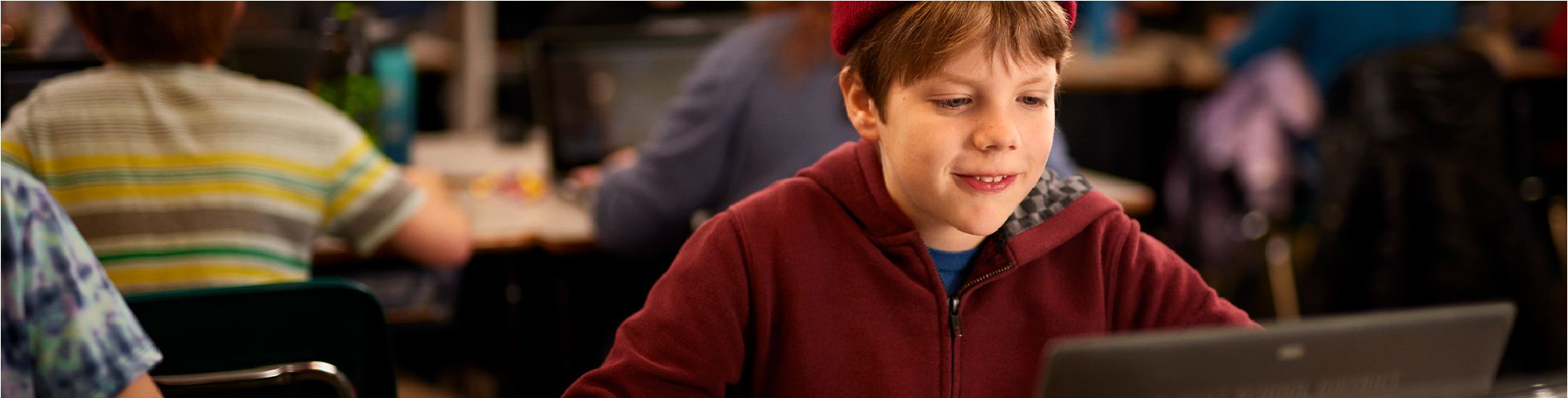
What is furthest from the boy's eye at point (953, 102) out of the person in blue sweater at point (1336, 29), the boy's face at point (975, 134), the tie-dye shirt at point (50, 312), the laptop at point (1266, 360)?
the person in blue sweater at point (1336, 29)

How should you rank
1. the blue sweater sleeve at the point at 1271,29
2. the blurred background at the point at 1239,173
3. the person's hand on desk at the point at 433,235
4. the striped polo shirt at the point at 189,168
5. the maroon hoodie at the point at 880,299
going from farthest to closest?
the blue sweater sleeve at the point at 1271,29 < the blurred background at the point at 1239,173 < the person's hand on desk at the point at 433,235 < the striped polo shirt at the point at 189,168 < the maroon hoodie at the point at 880,299

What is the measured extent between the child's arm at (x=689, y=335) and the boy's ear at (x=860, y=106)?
0.14 m

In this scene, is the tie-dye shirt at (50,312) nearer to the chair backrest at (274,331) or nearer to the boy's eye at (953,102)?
the chair backrest at (274,331)

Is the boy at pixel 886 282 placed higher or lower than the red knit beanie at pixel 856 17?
lower

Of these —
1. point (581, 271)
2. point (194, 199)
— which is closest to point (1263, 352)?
point (194, 199)

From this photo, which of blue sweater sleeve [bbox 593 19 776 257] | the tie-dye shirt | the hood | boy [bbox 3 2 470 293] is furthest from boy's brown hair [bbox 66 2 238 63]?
the hood

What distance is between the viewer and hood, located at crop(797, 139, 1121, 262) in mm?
859

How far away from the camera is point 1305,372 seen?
23.0 inches

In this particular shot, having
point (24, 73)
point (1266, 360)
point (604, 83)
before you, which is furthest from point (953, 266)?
point (604, 83)

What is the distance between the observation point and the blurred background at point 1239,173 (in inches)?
82.0

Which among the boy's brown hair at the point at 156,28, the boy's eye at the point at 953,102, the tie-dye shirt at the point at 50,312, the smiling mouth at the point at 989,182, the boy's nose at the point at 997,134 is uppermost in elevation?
the boy's brown hair at the point at 156,28

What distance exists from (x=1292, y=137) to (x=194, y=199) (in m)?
2.77

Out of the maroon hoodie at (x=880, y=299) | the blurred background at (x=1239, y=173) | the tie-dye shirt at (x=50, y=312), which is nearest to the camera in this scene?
the tie-dye shirt at (x=50, y=312)

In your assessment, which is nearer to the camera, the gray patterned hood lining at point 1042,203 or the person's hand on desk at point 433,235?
the gray patterned hood lining at point 1042,203
